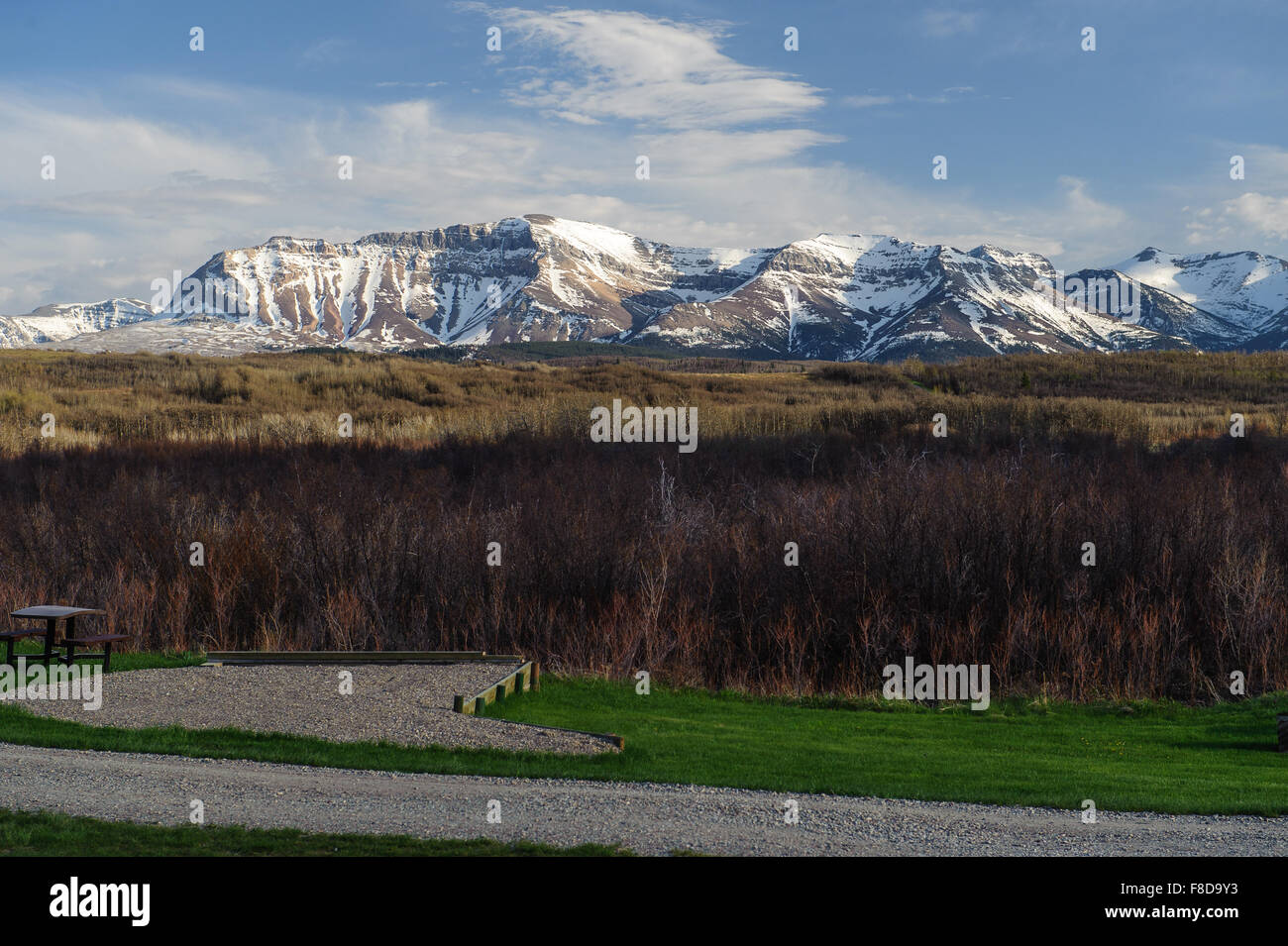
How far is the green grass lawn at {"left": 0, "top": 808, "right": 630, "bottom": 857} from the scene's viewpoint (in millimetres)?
8227

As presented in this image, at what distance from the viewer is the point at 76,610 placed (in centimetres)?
1547

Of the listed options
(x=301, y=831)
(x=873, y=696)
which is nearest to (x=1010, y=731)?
(x=873, y=696)

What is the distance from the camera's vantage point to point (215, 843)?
8.45m

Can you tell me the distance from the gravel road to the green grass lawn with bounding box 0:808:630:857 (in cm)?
29

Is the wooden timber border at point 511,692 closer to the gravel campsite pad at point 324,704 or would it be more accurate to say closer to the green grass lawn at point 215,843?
the gravel campsite pad at point 324,704

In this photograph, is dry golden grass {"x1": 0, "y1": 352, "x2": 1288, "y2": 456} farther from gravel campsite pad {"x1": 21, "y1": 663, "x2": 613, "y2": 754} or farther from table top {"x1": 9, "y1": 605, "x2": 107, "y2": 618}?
gravel campsite pad {"x1": 21, "y1": 663, "x2": 613, "y2": 754}

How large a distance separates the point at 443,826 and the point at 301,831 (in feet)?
3.70

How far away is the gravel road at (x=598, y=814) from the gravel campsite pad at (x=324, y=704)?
1.47 meters

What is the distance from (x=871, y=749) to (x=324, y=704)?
6.76 meters

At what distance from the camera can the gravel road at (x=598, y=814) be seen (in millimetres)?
9047

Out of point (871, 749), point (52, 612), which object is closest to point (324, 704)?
point (52, 612)

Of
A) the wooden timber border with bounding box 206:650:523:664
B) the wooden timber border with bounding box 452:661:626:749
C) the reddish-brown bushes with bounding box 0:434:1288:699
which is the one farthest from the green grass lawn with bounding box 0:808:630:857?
the reddish-brown bushes with bounding box 0:434:1288:699
